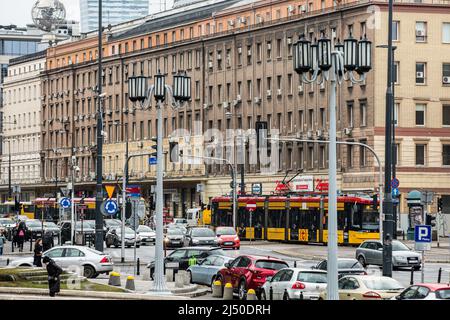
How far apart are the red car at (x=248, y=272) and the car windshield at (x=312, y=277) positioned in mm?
3251

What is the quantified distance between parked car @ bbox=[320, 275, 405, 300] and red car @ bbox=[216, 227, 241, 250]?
37600 mm

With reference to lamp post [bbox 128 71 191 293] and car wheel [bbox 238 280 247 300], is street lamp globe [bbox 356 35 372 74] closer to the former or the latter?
lamp post [bbox 128 71 191 293]

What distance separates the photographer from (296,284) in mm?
32688

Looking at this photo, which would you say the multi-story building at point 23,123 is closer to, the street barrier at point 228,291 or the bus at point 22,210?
the bus at point 22,210

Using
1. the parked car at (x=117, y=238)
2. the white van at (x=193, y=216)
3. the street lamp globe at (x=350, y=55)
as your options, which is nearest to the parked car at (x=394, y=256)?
the parked car at (x=117, y=238)

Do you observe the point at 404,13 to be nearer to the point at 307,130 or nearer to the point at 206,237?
the point at 307,130

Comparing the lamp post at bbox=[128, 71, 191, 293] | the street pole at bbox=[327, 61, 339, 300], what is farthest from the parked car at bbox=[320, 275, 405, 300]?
the lamp post at bbox=[128, 71, 191, 293]

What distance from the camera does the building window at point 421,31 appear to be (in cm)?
9112

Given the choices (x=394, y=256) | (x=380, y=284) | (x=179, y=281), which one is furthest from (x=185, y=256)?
(x=380, y=284)

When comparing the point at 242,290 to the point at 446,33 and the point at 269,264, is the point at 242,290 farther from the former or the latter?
the point at 446,33

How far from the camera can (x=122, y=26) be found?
436 feet

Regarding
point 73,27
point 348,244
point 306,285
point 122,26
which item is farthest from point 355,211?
point 73,27

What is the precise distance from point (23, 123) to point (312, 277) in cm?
12216

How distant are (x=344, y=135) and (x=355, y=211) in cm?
2386
